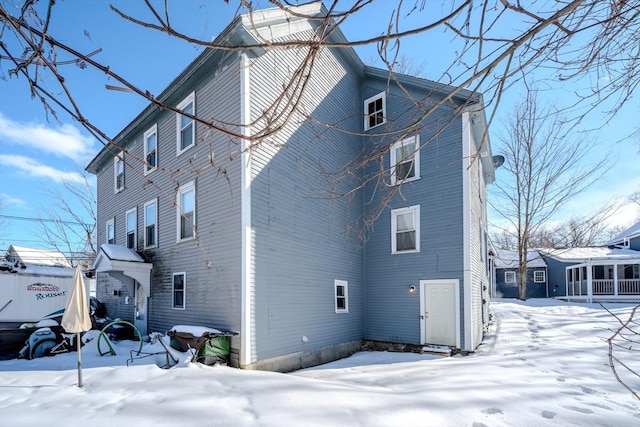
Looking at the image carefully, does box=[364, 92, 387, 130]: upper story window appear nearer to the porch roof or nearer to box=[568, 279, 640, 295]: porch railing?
the porch roof

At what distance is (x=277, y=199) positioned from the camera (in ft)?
28.8

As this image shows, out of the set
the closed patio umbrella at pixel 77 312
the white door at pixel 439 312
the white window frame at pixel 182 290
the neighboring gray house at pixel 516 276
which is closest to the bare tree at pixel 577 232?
the neighboring gray house at pixel 516 276

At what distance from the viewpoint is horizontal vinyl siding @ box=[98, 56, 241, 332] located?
26.2ft

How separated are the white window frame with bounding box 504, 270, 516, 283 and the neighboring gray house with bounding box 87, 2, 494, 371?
17.9 meters

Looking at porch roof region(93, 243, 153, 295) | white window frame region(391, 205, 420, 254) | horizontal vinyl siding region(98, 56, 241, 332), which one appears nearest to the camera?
horizontal vinyl siding region(98, 56, 241, 332)

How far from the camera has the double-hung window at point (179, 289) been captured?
30.4 feet

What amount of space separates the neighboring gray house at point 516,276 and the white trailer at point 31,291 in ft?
83.8

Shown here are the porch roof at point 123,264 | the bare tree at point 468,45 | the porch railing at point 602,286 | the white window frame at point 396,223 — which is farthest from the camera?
the porch railing at point 602,286

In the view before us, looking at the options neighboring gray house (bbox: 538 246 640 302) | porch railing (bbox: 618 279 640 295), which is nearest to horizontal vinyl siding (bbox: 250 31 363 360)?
neighboring gray house (bbox: 538 246 640 302)

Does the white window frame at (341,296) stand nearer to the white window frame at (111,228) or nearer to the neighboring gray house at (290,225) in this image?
the neighboring gray house at (290,225)

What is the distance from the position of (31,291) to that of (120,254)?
4.57 metres

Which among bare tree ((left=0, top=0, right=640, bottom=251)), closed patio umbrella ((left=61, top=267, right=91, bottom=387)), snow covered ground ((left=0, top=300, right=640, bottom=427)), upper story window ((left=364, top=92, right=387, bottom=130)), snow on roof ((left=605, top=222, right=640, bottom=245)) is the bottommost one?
snow covered ground ((left=0, top=300, right=640, bottom=427))

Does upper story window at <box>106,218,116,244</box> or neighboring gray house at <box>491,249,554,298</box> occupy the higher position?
upper story window at <box>106,218,116,244</box>

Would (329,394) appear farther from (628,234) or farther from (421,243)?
(628,234)
